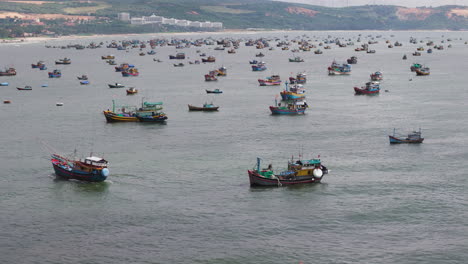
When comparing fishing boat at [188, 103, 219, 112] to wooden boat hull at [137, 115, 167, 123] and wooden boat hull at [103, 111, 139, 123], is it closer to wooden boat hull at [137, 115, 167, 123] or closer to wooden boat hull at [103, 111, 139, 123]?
wooden boat hull at [137, 115, 167, 123]

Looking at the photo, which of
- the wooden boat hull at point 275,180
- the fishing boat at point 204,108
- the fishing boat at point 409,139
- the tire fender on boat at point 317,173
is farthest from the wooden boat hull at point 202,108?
the tire fender on boat at point 317,173

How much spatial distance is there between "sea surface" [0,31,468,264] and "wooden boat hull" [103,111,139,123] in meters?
2.10

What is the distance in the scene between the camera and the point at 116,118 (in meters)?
124

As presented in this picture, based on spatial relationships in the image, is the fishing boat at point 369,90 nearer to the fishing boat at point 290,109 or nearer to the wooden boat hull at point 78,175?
the fishing boat at point 290,109

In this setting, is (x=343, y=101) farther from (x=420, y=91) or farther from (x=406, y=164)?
(x=406, y=164)

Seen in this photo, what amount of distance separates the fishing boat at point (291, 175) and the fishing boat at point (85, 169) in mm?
19600

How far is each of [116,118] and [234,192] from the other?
5399cm

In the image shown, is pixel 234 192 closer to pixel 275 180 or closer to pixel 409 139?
pixel 275 180

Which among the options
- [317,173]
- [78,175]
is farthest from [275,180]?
[78,175]

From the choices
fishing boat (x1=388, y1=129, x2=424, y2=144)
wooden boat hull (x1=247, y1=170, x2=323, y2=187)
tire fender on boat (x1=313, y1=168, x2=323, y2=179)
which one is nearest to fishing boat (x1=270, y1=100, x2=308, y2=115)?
fishing boat (x1=388, y1=129, x2=424, y2=144)

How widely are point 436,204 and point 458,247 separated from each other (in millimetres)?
12210

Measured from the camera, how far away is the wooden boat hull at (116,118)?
123438 millimetres

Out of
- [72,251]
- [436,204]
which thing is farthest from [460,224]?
[72,251]

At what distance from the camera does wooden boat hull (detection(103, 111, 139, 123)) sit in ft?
405
